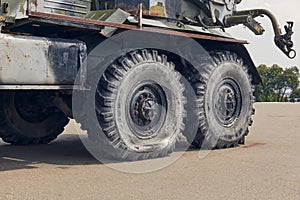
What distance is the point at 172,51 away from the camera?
7340mm

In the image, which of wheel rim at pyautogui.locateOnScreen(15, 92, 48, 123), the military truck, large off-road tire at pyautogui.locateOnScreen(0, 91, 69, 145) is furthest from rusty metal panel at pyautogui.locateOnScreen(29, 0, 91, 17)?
wheel rim at pyautogui.locateOnScreen(15, 92, 48, 123)

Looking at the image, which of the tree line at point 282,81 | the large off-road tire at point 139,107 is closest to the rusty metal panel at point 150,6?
the large off-road tire at point 139,107

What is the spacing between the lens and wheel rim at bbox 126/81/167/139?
21.7ft

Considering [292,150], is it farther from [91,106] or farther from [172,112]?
[91,106]

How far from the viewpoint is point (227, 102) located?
8.12 metres

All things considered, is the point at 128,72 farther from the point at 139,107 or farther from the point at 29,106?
the point at 29,106

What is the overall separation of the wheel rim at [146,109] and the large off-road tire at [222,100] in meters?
0.83

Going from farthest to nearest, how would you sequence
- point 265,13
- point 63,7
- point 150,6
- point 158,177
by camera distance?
point 265,13 → point 150,6 → point 63,7 → point 158,177

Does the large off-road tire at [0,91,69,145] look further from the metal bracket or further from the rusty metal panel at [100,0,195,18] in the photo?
the metal bracket

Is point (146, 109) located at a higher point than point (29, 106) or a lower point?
higher

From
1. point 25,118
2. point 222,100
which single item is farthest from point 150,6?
point 25,118

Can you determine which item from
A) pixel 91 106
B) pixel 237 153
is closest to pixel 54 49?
pixel 91 106

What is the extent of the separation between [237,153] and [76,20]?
10.4 ft

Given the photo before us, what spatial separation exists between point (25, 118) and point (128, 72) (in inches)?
99.7
